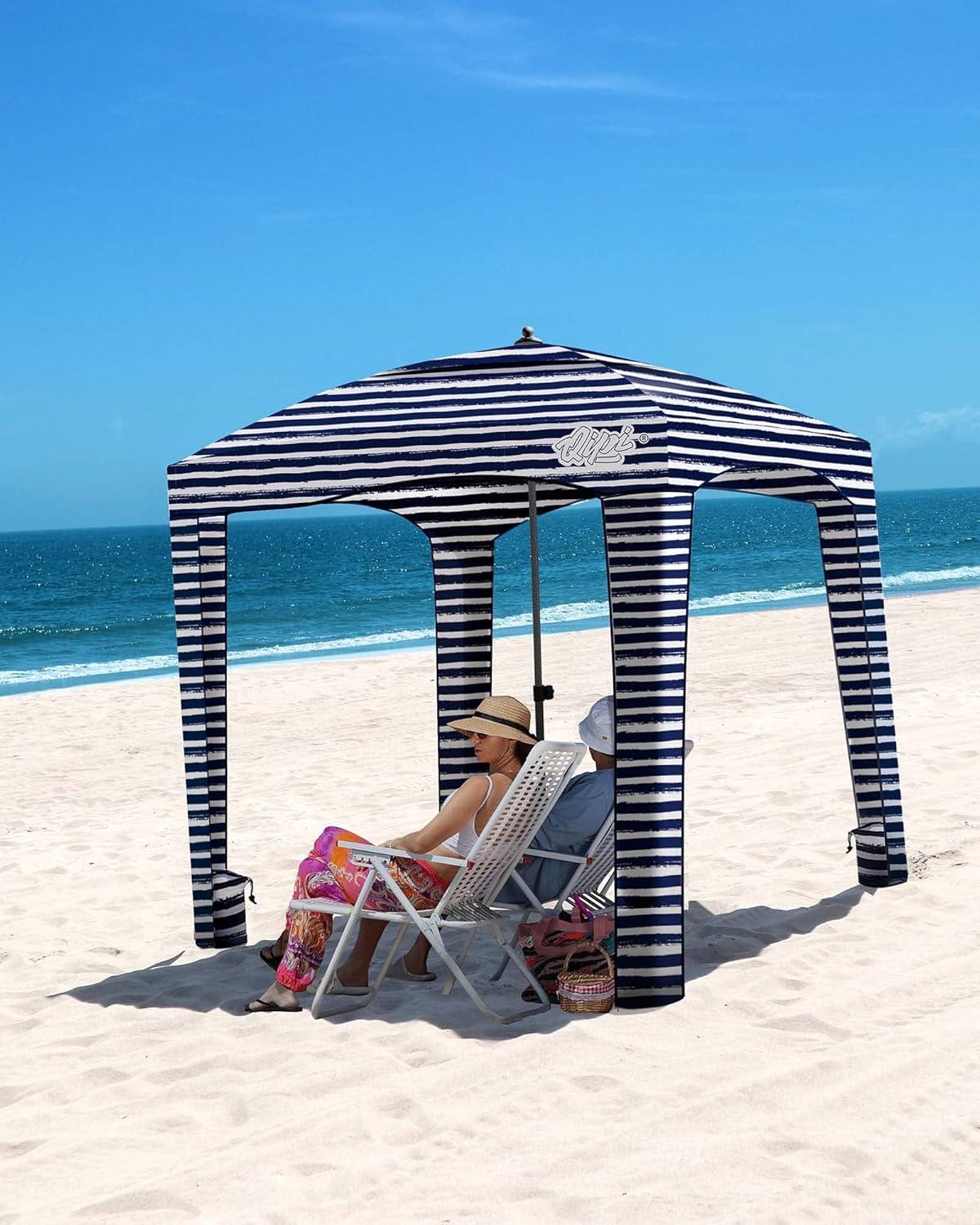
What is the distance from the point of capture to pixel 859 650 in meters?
5.39

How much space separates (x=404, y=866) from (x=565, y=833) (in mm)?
571

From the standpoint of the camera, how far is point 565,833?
4.41 metres

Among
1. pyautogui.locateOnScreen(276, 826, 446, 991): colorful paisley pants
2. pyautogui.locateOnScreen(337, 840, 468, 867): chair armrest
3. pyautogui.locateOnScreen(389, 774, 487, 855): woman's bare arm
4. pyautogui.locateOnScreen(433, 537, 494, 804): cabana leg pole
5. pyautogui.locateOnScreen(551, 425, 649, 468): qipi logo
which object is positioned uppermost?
pyautogui.locateOnScreen(551, 425, 649, 468): qipi logo

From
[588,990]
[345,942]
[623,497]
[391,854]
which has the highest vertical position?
[623,497]

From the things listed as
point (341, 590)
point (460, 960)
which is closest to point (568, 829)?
point (460, 960)

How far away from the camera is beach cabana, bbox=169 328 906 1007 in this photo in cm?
404

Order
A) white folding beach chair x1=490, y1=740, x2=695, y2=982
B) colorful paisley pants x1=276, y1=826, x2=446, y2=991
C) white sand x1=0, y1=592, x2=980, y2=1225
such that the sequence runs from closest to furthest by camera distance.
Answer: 1. white sand x1=0, y1=592, x2=980, y2=1225
2. colorful paisley pants x1=276, y1=826, x2=446, y2=991
3. white folding beach chair x1=490, y1=740, x2=695, y2=982

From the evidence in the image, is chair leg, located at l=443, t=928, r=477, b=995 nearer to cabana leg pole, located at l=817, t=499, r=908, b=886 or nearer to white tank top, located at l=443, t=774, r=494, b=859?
white tank top, located at l=443, t=774, r=494, b=859

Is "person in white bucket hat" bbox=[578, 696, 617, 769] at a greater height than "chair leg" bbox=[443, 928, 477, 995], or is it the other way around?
"person in white bucket hat" bbox=[578, 696, 617, 769]

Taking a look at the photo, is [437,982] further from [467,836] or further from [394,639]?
[394,639]

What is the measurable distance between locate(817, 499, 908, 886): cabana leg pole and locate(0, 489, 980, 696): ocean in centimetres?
1634

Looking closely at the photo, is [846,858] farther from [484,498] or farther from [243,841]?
[243,841]

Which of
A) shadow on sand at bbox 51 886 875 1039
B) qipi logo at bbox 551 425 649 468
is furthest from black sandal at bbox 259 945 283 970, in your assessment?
qipi logo at bbox 551 425 649 468

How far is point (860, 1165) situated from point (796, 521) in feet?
283
